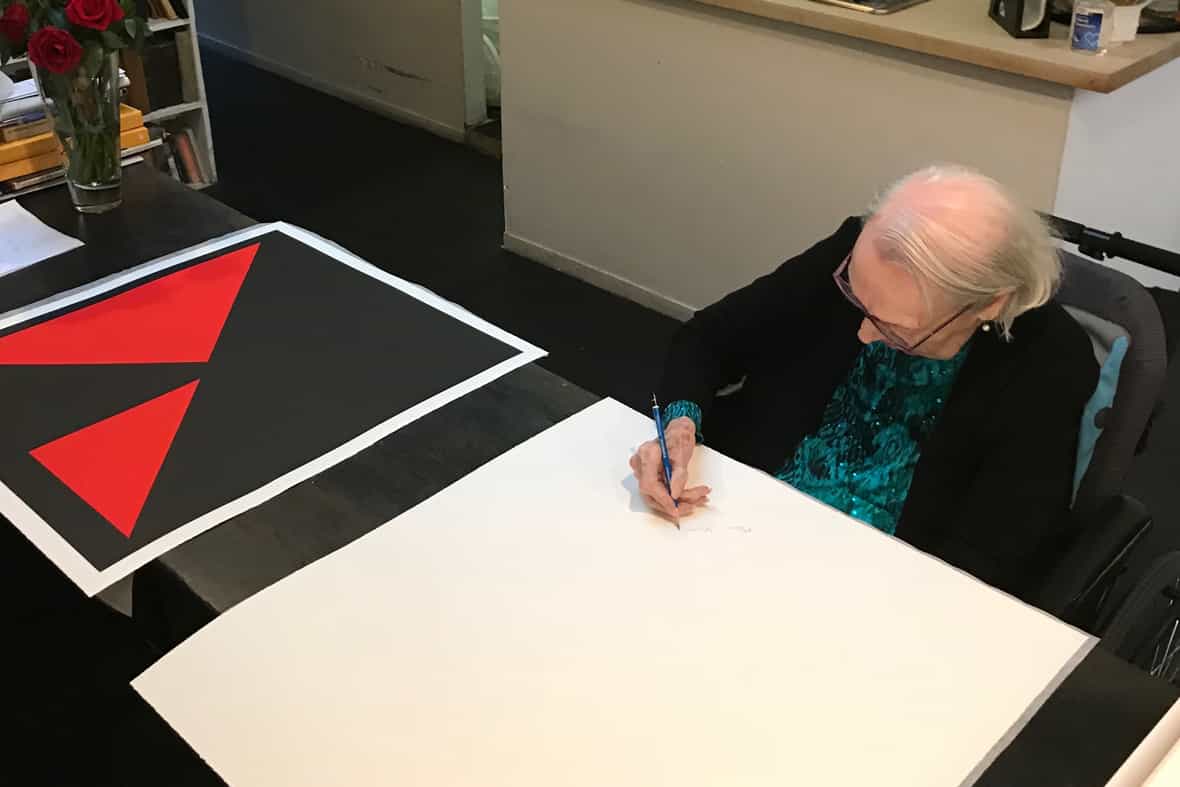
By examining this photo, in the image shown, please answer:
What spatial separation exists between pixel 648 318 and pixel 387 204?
1165mm

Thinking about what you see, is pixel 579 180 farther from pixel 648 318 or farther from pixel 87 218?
pixel 87 218

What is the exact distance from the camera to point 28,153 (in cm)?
188

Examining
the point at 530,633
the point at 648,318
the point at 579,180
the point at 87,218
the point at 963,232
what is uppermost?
the point at 963,232

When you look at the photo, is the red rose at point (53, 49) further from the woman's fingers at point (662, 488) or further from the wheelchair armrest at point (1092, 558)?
the wheelchair armrest at point (1092, 558)

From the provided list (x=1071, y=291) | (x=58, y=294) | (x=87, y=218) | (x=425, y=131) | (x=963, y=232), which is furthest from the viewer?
(x=425, y=131)

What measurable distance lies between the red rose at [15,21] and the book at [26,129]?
24cm

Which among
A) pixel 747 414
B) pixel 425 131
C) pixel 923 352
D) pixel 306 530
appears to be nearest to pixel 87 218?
pixel 306 530

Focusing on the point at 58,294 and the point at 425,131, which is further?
the point at 425,131

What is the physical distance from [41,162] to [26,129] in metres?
0.06

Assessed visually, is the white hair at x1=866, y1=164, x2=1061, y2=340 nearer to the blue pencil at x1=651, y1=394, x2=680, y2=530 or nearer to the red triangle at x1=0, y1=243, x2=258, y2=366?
the blue pencil at x1=651, y1=394, x2=680, y2=530

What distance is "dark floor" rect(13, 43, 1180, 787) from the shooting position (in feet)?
6.29

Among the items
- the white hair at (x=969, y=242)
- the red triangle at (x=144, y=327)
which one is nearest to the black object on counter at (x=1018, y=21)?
the white hair at (x=969, y=242)

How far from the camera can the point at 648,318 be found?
10.2 feet

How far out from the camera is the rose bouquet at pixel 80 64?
160 cm
